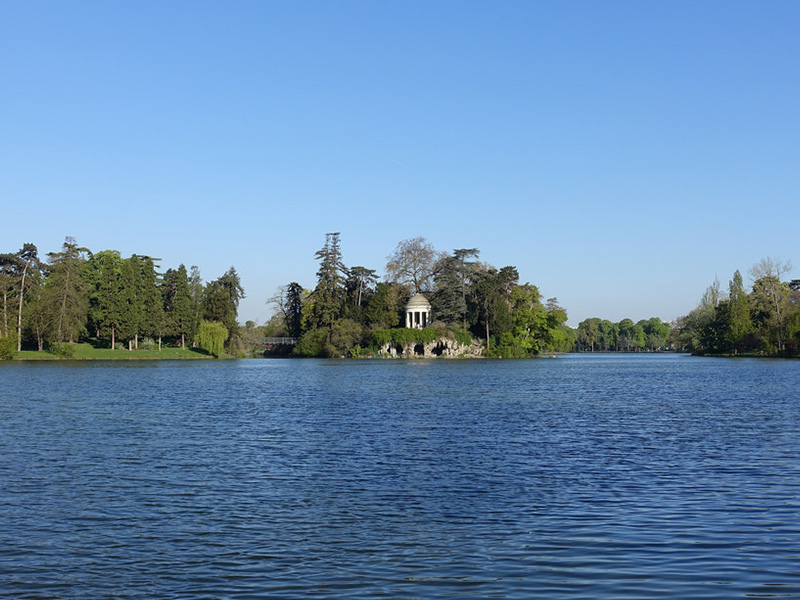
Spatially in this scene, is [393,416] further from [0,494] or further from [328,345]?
[328,345]

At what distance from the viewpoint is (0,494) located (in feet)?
50.5

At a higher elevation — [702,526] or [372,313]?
[372,313]

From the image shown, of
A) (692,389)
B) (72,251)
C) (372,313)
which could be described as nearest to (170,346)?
(72,251)

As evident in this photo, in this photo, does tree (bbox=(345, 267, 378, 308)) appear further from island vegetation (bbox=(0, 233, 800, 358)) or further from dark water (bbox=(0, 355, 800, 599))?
dark water (bbox=(0, 355, 800, 599))

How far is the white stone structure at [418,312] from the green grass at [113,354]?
31.2 metres

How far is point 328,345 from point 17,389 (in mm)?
76222

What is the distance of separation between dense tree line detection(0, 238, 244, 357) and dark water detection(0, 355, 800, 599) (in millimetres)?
72026

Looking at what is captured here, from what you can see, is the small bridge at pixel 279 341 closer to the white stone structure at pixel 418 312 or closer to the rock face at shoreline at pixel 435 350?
the rock face at shoreline at pixel 435 350

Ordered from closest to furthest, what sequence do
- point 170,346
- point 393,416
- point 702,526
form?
point 702,526
point 393,416
point 170,346

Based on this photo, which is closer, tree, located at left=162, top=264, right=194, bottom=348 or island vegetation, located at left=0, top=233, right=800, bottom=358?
island vegetation, located at left=0, top=233, right=800, bottom=358

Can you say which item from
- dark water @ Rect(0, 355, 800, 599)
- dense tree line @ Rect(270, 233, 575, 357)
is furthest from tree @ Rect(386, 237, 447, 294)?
dark water @ Rect(0, 355, 800, 599)

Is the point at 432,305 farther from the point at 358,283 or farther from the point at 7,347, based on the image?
the point at 7,347

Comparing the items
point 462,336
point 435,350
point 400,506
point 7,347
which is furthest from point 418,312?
point 400,506

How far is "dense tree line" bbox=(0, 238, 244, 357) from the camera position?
9669cm
